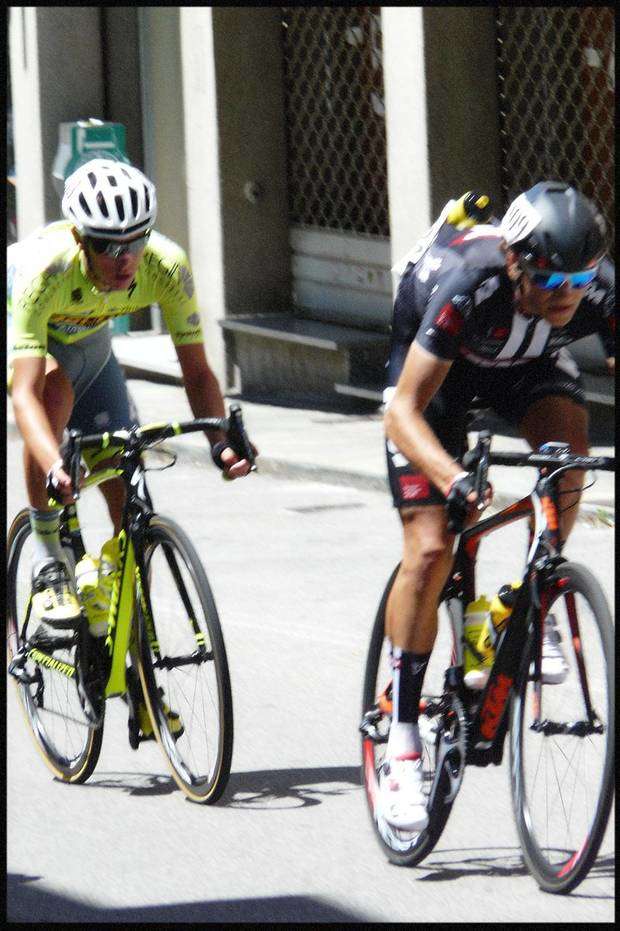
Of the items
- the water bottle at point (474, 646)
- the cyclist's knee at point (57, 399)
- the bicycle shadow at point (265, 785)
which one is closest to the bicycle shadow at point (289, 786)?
the bicycle shadow at point (265, 785)

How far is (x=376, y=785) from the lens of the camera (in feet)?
16.5

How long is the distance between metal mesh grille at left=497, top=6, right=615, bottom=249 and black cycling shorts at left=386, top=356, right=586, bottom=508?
22.9 feet

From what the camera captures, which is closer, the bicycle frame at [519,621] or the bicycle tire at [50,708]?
the bicycle frame at [519,621]

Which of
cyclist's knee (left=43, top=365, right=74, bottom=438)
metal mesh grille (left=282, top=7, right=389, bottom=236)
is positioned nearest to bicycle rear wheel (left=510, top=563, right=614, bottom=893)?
cyclist's knee (left=43, top=365, right=74, bottom=438)

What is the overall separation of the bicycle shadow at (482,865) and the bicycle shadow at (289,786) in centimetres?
63

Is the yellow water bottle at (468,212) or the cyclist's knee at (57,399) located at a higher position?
the yellow water bottle at (468,212)

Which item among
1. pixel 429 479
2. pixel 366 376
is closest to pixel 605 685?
pixel 429 479

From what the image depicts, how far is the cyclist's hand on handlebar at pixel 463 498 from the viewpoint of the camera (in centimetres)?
416

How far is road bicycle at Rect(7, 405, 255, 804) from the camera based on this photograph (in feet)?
16.9

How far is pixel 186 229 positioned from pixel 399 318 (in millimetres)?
11502

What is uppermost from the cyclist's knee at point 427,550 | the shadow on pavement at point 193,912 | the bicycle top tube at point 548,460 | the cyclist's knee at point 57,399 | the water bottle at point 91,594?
the bicycle top tube at point 548,460

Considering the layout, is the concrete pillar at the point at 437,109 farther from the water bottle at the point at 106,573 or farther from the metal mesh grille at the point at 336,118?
the water bottle at the point at 106,573

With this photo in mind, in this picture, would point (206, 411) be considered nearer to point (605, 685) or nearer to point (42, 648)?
point (42, 648)

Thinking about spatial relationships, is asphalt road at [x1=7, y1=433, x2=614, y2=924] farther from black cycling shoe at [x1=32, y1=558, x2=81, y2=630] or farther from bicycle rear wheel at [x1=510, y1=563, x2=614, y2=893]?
black cycling shoe at [x1=32, y1=558, x2=81, y2=630]
